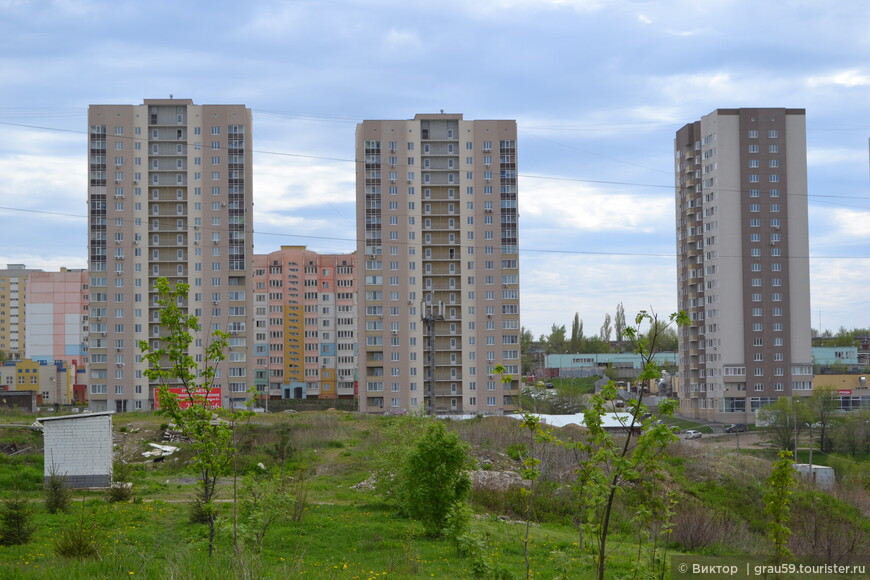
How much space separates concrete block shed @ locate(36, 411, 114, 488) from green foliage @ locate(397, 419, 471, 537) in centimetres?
1227

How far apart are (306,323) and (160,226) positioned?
1414 inches

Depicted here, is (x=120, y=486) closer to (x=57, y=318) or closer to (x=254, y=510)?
(x=254, y=510)

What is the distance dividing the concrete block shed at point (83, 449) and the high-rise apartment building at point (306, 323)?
79.2 meters

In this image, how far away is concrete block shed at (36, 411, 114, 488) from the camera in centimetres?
2666

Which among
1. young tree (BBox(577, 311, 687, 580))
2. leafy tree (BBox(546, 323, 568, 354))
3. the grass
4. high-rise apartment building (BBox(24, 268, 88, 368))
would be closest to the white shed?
the grass

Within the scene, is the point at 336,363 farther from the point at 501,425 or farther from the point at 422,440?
the point at 422,440

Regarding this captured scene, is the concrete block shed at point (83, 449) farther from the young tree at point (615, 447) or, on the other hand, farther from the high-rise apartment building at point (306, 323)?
the high-rise apartment building at point (306, 323)

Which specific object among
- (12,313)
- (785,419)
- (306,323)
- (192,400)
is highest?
(12,313)

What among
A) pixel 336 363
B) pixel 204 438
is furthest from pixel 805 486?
pixel 336 363

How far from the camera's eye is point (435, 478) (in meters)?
18.6

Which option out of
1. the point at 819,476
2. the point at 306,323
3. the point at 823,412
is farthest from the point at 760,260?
the point at 306,323

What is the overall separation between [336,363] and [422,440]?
3601 inches

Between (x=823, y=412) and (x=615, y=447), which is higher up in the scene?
(x=615, y=447)

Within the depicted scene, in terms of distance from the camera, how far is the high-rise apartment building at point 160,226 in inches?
3000
